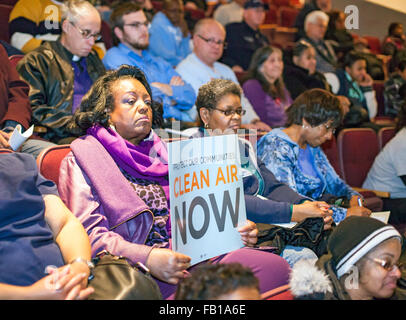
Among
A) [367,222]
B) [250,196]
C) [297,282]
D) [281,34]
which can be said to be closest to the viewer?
[297,282]

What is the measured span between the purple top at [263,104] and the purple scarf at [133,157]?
2178 mm

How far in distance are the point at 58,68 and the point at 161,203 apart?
1.44 metres

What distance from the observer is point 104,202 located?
173cm

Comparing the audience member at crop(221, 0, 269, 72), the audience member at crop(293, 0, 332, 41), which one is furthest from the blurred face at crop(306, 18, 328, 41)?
the audience member at crop(221, 0, 269, 72)

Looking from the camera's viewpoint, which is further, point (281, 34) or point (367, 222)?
point (281, 34)

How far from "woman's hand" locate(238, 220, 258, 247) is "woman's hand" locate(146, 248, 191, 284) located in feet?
1.01

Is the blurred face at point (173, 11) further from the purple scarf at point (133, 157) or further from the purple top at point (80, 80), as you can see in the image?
the purple scarf at point (133, 157)

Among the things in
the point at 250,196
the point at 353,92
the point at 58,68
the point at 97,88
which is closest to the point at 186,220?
the point at 250,196

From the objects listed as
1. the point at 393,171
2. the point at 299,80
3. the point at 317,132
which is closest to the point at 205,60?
the point at 299,80

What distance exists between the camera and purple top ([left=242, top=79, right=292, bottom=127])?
13.6ft

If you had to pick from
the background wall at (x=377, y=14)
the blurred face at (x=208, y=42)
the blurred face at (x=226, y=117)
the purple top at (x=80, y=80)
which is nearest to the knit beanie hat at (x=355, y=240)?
the blurred face at (x=226, y=117)

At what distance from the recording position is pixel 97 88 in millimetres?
2102

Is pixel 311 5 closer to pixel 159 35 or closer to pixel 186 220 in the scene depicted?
pixel 159 35

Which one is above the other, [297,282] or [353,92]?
[353,92]
